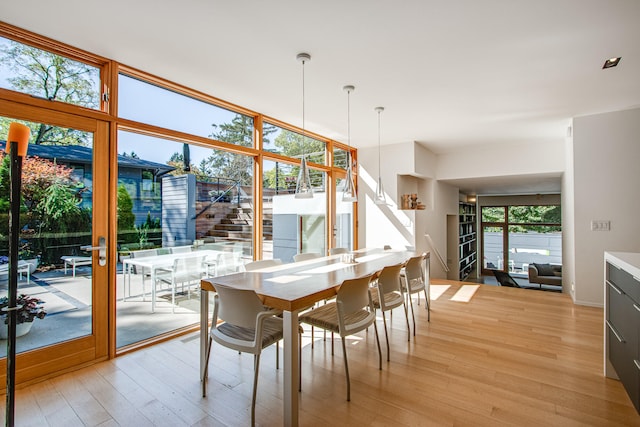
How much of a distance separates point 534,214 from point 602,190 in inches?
286

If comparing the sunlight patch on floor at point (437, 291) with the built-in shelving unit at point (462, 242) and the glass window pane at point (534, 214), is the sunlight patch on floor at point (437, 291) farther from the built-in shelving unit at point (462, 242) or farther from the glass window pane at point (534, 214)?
the glass window pane at point (534, 214)

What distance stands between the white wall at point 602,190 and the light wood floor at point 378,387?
3.99 ft

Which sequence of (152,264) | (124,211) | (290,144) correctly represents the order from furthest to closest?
(290,144) < (152,264) < (124,211)

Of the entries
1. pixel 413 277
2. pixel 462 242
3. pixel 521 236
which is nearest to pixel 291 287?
pixel 413 277

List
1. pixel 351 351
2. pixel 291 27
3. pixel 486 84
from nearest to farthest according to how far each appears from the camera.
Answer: pixel 291 27, pixel 351 351, pixel 486 84

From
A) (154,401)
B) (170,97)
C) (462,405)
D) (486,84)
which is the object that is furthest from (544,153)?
(154,401)

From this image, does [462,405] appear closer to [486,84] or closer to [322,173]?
[486,84]

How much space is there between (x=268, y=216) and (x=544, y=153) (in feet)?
16.2

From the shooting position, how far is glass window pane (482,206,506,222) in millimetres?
10879

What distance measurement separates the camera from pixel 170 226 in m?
3.34

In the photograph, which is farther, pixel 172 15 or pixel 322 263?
pixel 322 263

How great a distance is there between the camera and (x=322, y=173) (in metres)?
5.83

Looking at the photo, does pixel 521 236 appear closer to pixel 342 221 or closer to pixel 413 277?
pixel 342 221

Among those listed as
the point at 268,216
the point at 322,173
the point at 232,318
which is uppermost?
the point at 322,173
